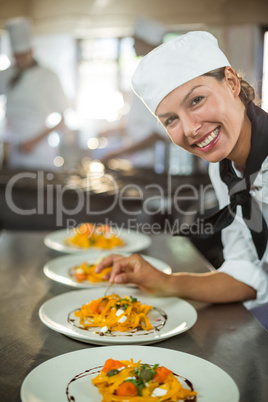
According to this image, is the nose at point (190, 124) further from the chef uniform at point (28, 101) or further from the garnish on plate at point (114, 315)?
the chef uniform at point (28, 101)

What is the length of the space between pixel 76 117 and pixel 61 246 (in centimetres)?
776

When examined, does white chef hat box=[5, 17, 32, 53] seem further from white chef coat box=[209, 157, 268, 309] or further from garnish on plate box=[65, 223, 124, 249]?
white chef coat box=[209, 157, 268, 309]

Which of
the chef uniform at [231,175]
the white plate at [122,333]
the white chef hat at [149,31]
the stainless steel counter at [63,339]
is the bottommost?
the stainless steel counter at [63,339]

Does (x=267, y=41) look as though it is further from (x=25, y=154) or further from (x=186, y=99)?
(x=186, y=99)

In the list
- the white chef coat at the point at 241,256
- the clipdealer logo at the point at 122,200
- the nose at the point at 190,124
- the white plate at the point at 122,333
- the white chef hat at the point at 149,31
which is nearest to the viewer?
the white plate at the point at 122,333

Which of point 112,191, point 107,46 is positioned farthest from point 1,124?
point 112,191

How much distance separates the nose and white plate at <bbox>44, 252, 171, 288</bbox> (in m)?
0.63

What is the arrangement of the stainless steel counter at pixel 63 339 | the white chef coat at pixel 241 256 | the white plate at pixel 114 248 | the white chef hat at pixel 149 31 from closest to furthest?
1. the stainless steel counter at pixel 63 339
2. the white chef coat at pixel 241 256
3. the white plate at pixel 114 248
4. the white chef hat at pixel 149 31

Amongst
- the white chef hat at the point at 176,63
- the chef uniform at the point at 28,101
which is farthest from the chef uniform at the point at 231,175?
the chef uniform at the point at 28,101

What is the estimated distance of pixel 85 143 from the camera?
929 cm

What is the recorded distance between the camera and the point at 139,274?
1.48 meters

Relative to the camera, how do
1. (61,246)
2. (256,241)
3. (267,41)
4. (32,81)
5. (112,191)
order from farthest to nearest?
(32,81)
(267,41)
(112,191)
(61,246)
(256,241)

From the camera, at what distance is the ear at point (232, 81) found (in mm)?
1266

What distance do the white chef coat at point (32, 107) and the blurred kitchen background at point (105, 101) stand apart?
244 millimetres
